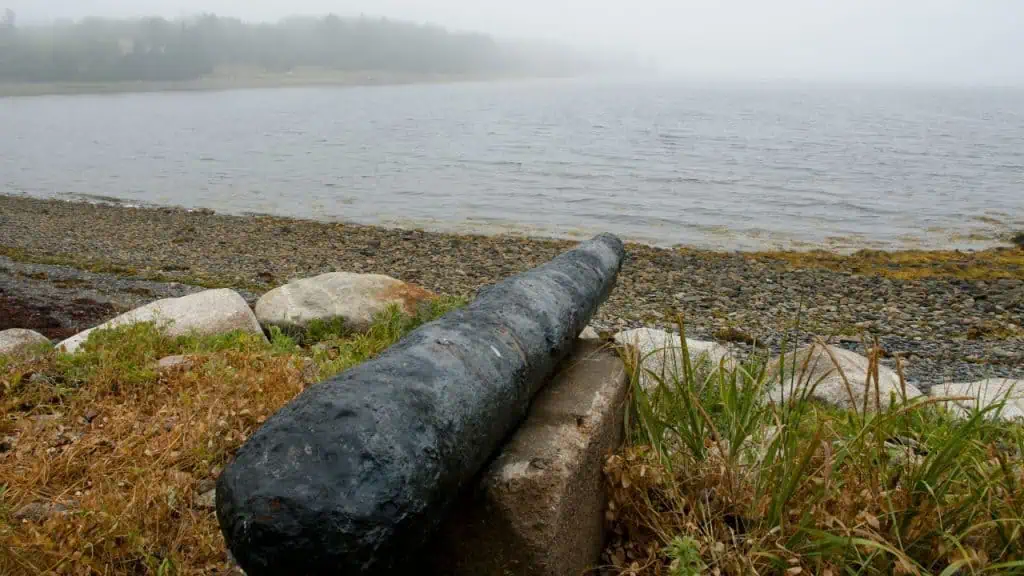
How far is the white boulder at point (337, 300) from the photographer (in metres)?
8.14

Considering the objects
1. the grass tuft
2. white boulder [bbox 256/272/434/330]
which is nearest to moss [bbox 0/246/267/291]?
white boulder [bbox 256/272/434/330]

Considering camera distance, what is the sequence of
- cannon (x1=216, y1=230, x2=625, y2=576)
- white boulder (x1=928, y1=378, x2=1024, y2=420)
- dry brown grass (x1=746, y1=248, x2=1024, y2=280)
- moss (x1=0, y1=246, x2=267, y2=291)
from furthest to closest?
1. dry brown grass (x1=746, y1=248, x2=1024, y2=280)
2. moss (x1=0, y1=246, x2=267, y2=291)
3. white boulder (x1=928, y1=378, x2=1024, y2=420)
4. cannon (x1=216, y1=230, x2=625, y2=576)

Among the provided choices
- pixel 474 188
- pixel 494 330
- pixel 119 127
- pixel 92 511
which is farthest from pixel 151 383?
pixel 119 127

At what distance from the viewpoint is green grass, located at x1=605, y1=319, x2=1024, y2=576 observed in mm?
2957

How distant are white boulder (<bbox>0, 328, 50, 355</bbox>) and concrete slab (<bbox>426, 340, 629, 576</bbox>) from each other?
194 inches

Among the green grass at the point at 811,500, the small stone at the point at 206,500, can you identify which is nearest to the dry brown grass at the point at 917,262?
the green grass at the point at 811,500

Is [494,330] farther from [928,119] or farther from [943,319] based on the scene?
[928,119]

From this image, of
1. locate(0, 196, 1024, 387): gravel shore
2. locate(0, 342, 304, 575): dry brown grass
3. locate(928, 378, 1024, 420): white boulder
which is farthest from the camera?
locate(0, 196, 1024, 387): gravel shore

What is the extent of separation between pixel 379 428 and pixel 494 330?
999 mm

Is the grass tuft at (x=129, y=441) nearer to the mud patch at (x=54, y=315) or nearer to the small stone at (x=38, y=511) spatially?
the small stone at (x=38, y=511)

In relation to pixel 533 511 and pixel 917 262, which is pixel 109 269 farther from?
pixel 917 262

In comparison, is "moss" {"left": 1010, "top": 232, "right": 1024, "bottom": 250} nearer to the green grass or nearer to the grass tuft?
the green grass

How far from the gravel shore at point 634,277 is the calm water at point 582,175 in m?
3.17

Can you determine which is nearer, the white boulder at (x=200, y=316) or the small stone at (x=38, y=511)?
the small stone at (x=38, y=511)
